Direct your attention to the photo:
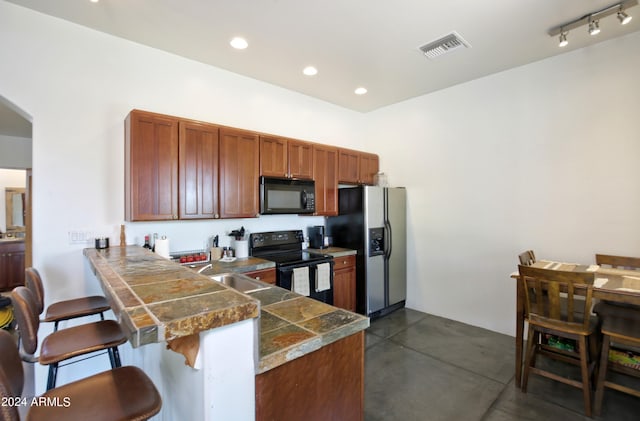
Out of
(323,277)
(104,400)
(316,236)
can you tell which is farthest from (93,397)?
(316,236)

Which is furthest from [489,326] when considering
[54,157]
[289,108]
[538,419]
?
[54,157]

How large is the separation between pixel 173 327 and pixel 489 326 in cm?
383

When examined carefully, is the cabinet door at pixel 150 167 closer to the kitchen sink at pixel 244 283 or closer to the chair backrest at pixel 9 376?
the kitchen sink at pixel 244 283

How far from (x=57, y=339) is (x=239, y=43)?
8.63ft

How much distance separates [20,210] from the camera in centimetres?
635

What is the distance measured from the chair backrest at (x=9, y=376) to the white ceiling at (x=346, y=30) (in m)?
2.36

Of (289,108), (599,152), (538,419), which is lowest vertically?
(538,419)

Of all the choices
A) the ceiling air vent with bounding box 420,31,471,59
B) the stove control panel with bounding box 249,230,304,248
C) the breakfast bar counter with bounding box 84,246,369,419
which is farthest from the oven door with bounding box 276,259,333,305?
the ceiling air vent with bounding box 420,31,471,59

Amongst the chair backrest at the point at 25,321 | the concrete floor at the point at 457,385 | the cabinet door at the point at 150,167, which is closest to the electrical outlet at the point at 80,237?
the cabinet door at the point at 150,167

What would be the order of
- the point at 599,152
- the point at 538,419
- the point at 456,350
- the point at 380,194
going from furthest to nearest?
1. the point at 380,194
2. the point at 456,350
3. the point at 599,152
4. the point at 538,419

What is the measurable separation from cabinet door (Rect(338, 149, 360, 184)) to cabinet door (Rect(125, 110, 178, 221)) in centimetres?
212

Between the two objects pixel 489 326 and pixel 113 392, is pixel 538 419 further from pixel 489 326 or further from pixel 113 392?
pixel 113 392

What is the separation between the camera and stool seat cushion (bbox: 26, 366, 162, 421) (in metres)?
1.00

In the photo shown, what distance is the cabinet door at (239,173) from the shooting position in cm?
296
